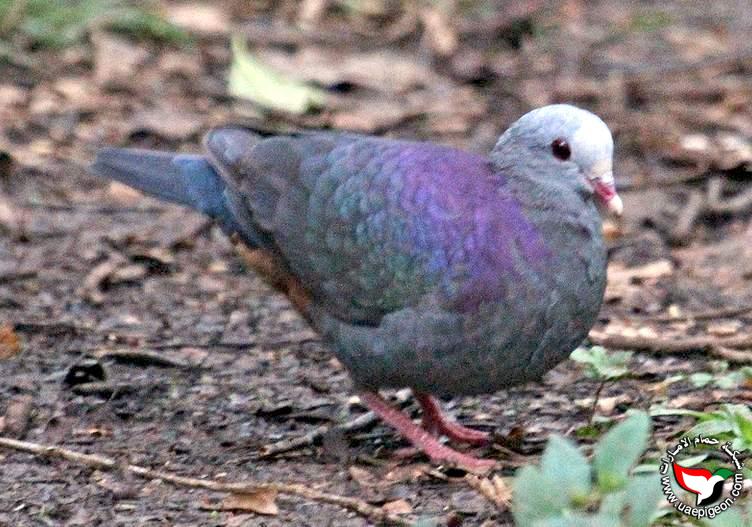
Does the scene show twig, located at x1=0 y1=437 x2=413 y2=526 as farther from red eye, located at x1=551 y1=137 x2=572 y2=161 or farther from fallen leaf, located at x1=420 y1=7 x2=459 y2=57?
fallen leaf, located at x1=420 y1=7 x2=459 y2=57

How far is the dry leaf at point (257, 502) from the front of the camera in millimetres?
3512

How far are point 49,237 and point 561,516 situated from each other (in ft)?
11.4

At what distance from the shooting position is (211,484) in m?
3.60

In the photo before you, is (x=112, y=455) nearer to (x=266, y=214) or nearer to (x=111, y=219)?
(x=266, y=214)

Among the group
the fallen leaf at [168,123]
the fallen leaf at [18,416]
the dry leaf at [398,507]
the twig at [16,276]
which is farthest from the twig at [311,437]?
the fallen leaf at [168,123]

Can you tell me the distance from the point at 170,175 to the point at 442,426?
1277mm

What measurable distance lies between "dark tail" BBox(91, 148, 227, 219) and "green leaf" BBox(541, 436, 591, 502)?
2.05 meters

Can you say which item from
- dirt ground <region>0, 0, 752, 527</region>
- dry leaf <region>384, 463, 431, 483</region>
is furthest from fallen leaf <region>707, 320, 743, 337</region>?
dry leaf <region>384, 463, 431, 483</region>

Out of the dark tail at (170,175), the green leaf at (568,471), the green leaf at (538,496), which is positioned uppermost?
the green leaf at (568,471)

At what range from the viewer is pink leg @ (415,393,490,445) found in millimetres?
3996

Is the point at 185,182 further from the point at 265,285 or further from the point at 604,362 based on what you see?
the point at 604,362

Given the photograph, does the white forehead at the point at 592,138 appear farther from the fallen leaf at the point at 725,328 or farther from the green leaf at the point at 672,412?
the fallen leaf at the point at 725,328

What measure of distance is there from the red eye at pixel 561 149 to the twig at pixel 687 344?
0.95 m

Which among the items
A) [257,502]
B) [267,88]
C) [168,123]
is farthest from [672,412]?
[267,88]
